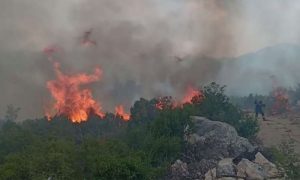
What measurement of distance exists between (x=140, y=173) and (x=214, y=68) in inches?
1908

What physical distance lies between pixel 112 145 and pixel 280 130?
20930 millimetres

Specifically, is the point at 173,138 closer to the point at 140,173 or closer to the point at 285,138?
the point at 140,173

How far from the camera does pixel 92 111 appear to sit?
5569cm

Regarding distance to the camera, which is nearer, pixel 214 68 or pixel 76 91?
pixel 76 91

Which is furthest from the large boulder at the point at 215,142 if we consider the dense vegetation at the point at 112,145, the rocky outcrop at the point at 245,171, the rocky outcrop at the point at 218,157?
the rocky outcrop at the point at 245,171

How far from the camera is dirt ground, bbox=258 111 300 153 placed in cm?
4184

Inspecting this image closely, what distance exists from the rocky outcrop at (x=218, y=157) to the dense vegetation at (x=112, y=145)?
0.98 m

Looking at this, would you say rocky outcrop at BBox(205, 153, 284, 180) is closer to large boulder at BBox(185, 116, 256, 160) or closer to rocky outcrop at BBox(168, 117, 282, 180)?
rocky outcrop at BBox(168, 117, 282, 180)

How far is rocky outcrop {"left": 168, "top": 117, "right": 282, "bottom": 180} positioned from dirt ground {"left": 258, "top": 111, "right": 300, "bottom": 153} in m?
6.06

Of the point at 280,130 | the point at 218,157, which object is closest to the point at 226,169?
the point at 218,157

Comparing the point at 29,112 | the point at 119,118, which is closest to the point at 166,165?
the point at 119,118

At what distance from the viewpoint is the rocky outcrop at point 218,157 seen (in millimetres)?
31406

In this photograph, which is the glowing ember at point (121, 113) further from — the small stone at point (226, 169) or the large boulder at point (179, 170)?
the small stone at point (226, 169)

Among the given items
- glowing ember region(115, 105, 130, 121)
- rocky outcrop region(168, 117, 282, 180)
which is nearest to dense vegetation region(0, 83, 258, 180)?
rocky outcrop region(168, 117, 282, 180)
